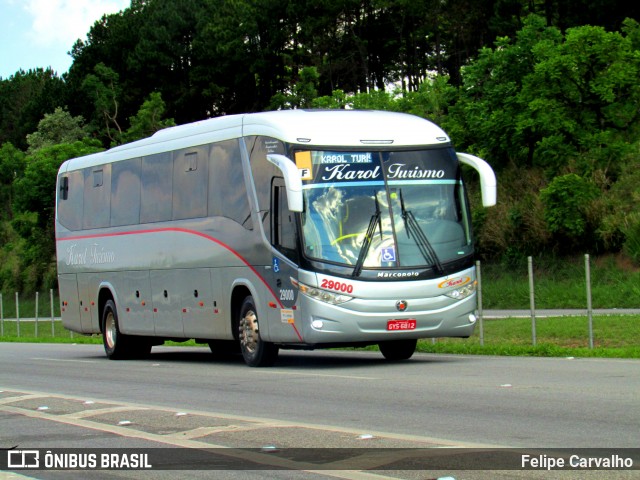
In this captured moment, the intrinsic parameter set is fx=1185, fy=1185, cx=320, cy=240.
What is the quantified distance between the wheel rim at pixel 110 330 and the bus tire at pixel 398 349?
665 centimetres

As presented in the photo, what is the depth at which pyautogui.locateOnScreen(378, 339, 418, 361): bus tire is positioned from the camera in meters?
19.4

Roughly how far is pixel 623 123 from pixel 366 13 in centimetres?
3397

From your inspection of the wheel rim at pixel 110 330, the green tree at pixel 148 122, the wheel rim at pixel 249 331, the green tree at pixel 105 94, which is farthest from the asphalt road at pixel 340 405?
the green tree at pixel 105 94

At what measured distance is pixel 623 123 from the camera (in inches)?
1583

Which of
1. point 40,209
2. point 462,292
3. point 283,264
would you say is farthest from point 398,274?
point 40,209

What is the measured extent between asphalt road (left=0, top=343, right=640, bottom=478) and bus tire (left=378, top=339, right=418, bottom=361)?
0.51 meters

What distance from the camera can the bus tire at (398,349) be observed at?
1943 centimetres

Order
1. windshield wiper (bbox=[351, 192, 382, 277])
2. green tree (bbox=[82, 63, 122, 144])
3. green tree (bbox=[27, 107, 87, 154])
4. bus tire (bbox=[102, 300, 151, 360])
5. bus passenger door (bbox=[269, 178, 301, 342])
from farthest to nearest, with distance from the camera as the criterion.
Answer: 1. green tree (bbox=[27, 107, 87, 154])
2. green tree (bbox=[82, 63, 122, 144])
3. bus tire (bbox=[102, 300, 151, 360])
4. bus passenger door (bbox=[269, 178, 301, 342])
5. windshield wiper (bbox=[351, 192, 382, 277])

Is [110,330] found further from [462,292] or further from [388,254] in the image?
[462,292]

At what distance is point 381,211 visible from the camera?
56.8 ft

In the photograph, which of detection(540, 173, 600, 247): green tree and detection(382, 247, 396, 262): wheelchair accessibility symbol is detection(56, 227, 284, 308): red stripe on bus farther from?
detection(540, 173, 600, 247): green tree

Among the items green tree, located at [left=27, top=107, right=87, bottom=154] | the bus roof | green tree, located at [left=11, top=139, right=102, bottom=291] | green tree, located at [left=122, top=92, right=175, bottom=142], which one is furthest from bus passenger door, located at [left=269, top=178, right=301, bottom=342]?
green tree, located at [left=27, top=107, right=87, bottom=154]

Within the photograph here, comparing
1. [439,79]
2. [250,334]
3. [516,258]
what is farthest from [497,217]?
[250,334]

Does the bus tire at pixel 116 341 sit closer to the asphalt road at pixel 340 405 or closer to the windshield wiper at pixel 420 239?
the asphalt road at pixel 340 405
